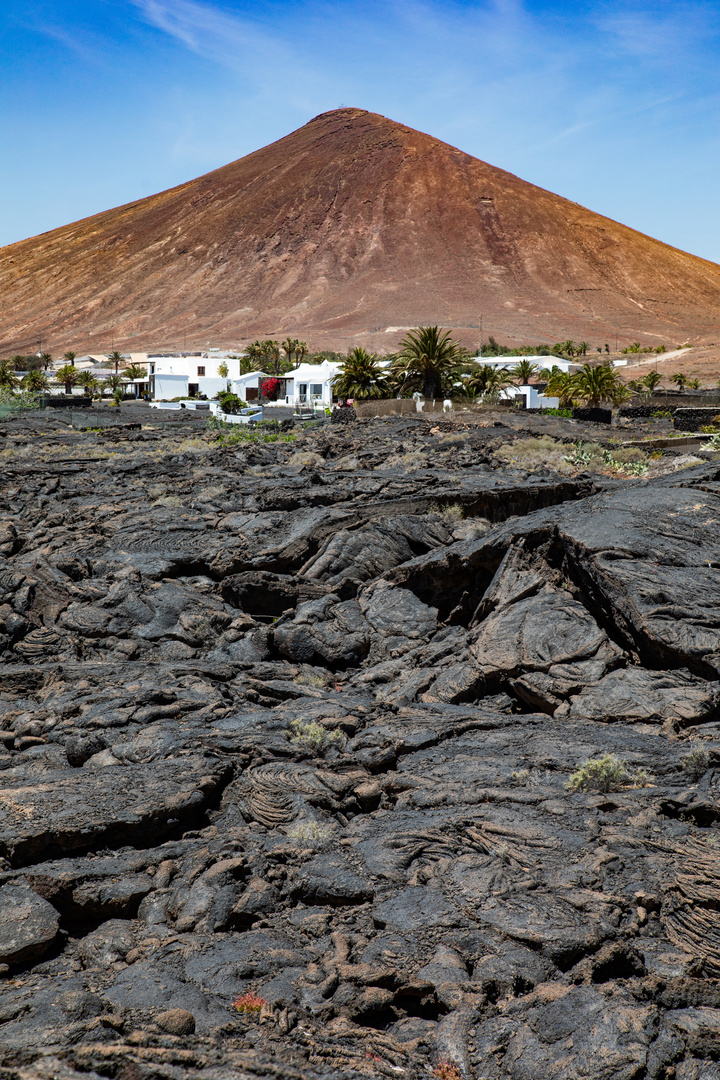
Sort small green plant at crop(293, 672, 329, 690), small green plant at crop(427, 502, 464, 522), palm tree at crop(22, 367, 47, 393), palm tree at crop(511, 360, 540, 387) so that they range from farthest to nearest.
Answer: palm tree at crop(22, 367, 47, 393), palm tree at crop(511, 360, 540, 387), small green plant at crop(427, 502, 464, 522), small green plant at crop(293, 672, 329, 690)

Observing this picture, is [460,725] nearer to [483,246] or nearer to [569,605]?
[569,605]

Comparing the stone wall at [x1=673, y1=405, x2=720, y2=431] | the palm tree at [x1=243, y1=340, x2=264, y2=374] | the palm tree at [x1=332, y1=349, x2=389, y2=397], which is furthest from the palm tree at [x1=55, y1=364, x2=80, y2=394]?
the stone wall at [x1=673, y1=405, x2=720, y2=431]

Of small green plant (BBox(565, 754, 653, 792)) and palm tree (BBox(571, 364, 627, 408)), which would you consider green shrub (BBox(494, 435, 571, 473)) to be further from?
palm tree (BBox(571, 364, 627, 408))

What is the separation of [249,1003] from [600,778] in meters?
4.05

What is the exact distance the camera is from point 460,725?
965 centimetres

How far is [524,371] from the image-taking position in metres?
73.8

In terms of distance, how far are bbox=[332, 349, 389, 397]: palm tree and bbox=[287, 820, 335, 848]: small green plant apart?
50.4 m

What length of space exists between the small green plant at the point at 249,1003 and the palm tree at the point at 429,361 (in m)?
46.9

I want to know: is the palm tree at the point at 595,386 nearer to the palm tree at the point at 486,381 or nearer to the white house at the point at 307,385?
the palm tree at the point at 486,381

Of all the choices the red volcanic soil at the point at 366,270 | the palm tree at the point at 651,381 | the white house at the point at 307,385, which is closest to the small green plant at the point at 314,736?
the white house at the point at 307,385

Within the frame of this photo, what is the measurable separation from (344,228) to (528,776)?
6971 inches

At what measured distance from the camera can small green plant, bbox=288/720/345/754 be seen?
9.11 meters

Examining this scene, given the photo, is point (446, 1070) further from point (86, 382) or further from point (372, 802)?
point (86, 382)

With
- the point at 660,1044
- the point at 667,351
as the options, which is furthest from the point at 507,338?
the point at 660,1044
